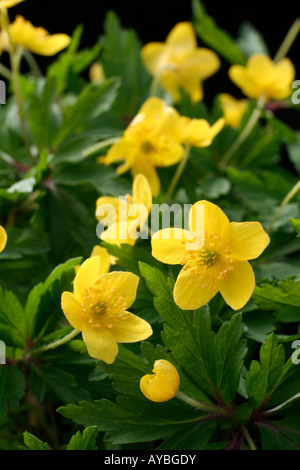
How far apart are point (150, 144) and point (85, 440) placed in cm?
37

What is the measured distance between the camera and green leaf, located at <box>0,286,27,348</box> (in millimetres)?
571

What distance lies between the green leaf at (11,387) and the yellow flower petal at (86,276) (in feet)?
0.39

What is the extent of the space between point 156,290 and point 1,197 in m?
0.28

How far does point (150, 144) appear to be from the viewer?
73 centimetres

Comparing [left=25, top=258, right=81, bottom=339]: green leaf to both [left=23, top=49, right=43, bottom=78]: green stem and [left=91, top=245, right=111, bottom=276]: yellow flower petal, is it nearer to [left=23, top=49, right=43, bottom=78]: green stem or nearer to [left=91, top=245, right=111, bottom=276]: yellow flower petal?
[left=91, top=245, right=111, bottom=276]: yellow flower petal

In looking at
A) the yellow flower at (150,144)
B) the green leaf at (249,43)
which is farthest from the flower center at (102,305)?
the green leaf at (249,43)

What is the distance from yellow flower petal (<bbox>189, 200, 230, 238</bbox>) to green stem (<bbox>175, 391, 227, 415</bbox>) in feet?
0.47

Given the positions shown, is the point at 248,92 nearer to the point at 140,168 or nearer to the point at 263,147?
the point at 263,147

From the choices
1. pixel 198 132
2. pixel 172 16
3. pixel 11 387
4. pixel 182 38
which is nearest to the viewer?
pixel 11 387

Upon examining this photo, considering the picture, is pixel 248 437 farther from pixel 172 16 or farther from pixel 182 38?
pixel 172 16

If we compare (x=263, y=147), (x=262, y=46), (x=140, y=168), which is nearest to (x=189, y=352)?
(x=140, y=168)

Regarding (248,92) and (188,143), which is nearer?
(188,143)

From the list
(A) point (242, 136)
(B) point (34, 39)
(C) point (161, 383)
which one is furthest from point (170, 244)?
(B) point (34, 39)

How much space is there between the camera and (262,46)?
3.62 ft
